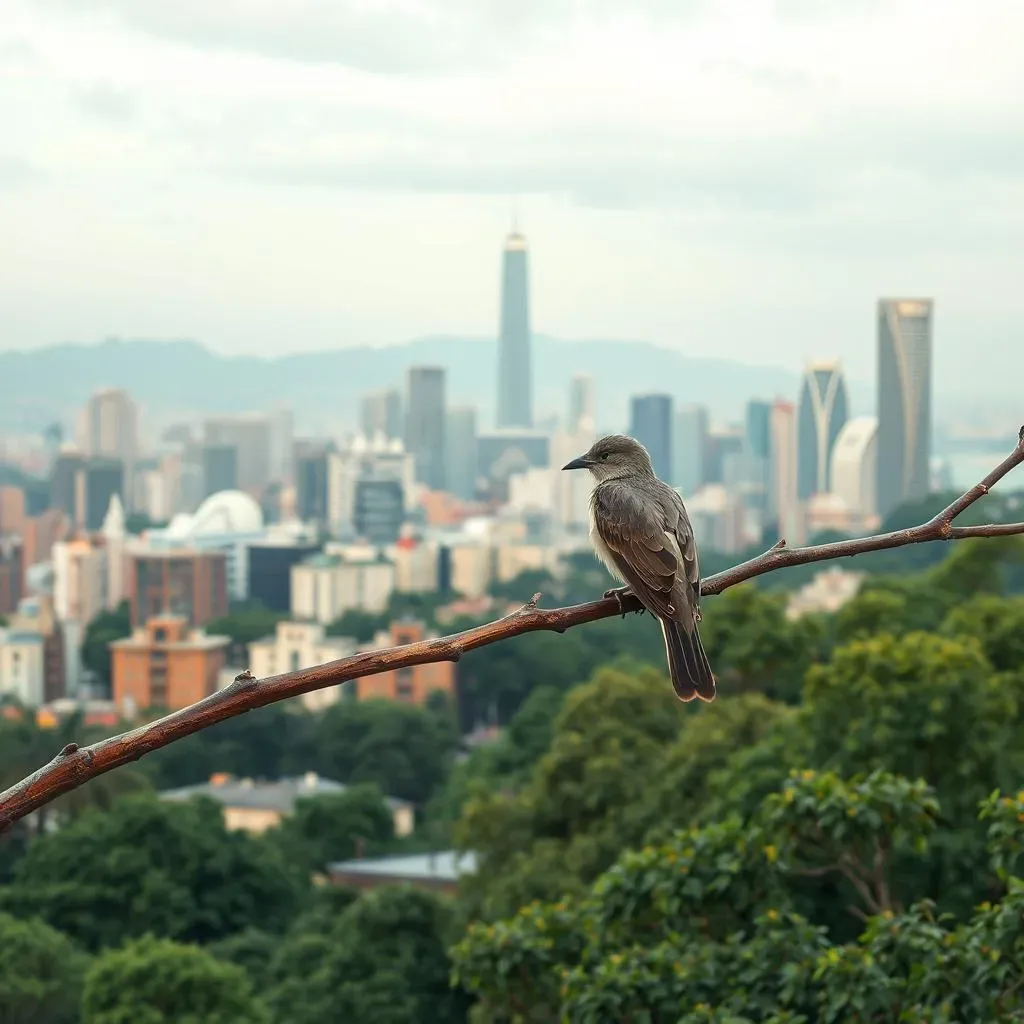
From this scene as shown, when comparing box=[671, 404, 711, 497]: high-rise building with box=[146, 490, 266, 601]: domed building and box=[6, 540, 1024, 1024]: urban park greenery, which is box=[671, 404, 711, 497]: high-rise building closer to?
box=[146, 490, 266, 601]: domed building

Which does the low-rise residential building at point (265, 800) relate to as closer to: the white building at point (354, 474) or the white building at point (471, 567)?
the white building at point (471, 567)

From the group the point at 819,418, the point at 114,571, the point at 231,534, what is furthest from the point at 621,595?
the point at 819,418

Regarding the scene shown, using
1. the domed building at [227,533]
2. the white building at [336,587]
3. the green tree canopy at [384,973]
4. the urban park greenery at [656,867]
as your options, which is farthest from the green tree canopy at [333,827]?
the domed building at [227,533]

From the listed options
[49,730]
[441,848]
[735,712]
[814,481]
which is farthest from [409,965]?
[814,481]

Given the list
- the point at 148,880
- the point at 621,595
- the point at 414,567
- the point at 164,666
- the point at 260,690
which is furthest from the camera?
the point at 414,567

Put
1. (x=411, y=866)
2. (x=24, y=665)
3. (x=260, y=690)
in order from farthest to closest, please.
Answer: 1. (x=24, y=665)
2. (x=411, y=866)
3. (x=260, y=690)

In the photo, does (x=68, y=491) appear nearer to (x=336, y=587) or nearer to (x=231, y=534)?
(x=231, y=534)

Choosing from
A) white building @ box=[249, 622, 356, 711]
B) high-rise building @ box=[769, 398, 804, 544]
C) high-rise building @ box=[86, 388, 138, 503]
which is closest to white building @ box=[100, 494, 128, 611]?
white building @ box=[249, 622, 356, 711]
